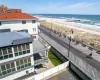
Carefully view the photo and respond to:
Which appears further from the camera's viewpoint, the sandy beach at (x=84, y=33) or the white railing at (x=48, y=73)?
the sandy beach at (x=84, y=33)

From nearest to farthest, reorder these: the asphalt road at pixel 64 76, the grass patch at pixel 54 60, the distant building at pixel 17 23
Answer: the asphalt road at pixel 64 76 < the grass patch at pixel 54 60 < the distant building at pixel 17 23

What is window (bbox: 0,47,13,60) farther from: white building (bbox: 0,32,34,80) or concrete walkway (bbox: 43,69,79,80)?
concrete walkway (bbox: 43,69,79,80)

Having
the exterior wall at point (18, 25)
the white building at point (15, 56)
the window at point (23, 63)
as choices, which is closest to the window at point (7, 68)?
the white building at point (15, 56)

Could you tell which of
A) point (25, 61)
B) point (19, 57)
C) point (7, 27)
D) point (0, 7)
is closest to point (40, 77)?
point (25, 61)

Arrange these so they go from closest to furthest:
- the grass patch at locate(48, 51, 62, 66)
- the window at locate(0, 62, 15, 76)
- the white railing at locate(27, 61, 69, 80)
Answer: the window at locate(0, 62, 15, 76) → the white railing at locate(27, 61, 69, 80) → the grass patch at locate(48, 51, 62, 66)

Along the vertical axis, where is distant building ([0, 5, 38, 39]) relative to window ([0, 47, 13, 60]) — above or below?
above

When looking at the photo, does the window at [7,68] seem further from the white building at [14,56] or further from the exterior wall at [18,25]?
the exterior wall at [18,25]

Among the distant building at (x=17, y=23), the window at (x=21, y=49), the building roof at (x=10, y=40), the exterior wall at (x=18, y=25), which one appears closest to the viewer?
the building roof at (x=10, y=40)

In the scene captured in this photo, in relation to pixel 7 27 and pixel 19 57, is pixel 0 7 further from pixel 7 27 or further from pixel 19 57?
pixel 19 57

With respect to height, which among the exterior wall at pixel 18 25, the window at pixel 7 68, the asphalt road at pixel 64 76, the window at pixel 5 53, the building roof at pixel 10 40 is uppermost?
the exterior wall at pixel 18 25

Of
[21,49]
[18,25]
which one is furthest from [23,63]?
[18,25]

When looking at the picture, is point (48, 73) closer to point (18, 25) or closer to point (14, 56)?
point (14, 56)

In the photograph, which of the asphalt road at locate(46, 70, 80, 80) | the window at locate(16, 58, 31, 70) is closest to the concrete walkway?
the asphalt road at locate(46, 70, 80, 80)
